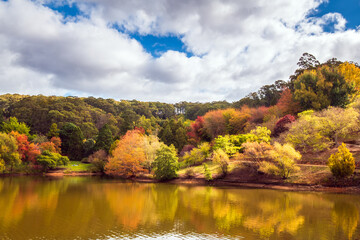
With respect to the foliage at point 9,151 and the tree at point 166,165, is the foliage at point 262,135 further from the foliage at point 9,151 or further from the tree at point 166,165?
the foliage at point 9,151

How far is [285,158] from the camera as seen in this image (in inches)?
1204

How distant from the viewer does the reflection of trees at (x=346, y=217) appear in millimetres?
14788

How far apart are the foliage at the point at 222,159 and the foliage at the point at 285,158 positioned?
21.1 feet

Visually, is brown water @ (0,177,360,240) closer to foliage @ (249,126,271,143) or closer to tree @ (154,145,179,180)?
foliage @ (249,126,271,143)

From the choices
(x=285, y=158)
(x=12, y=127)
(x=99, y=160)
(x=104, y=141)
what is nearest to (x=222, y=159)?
(x=285, y=158)

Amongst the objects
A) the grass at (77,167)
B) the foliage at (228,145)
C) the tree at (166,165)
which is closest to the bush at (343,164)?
the foliage at (228,145)

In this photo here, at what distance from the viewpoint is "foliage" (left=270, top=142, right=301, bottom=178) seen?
30.4 metres

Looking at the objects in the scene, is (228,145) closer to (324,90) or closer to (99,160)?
(324,90)

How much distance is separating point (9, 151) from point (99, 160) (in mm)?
15149

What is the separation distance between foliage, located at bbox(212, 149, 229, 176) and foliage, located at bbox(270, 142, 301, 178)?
21.1ft

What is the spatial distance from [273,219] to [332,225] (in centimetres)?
343

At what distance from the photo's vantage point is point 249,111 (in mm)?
54156

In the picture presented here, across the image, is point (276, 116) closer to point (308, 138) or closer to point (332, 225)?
point (308, 138)

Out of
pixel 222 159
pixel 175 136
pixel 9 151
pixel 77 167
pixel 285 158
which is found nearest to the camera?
pixel 285 158
